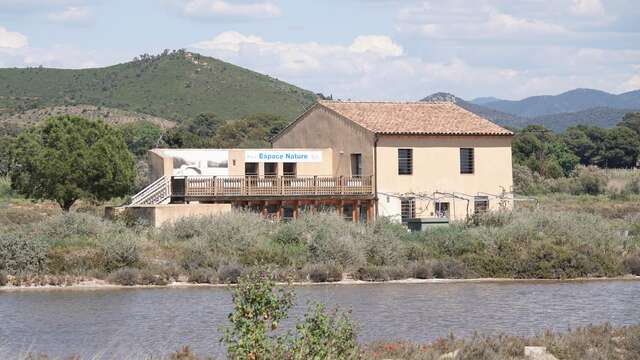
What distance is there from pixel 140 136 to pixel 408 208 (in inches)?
2010

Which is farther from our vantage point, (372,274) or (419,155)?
(419,155)

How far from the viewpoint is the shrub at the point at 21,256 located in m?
35.4

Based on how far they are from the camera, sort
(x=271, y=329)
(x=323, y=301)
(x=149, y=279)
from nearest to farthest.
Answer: (x=271, y=329)
(x=323, y=301)
(x=149, y=279)

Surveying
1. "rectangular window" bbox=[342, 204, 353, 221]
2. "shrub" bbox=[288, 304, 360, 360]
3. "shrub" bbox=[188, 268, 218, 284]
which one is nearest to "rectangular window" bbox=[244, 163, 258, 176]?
"rectangular window" bbox=[342, 204, 353, 221]

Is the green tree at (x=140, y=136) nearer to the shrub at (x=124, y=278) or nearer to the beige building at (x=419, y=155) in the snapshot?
the beige building at (x=419, y=155)

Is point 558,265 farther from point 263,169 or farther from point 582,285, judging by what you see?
point 263,169

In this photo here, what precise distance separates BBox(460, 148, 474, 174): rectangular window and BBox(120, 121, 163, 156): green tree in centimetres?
4308

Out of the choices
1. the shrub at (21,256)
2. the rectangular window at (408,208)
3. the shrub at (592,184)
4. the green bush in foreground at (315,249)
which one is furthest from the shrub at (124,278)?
the shrub at (592,184)

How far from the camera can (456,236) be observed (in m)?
40.2

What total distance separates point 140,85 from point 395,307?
104887mm

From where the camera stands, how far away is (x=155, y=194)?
44.8 meters

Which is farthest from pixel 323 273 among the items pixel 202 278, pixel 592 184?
pixel 592 184

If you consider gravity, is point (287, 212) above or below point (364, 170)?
below

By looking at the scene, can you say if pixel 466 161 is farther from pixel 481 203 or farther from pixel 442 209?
pixel 442 209
